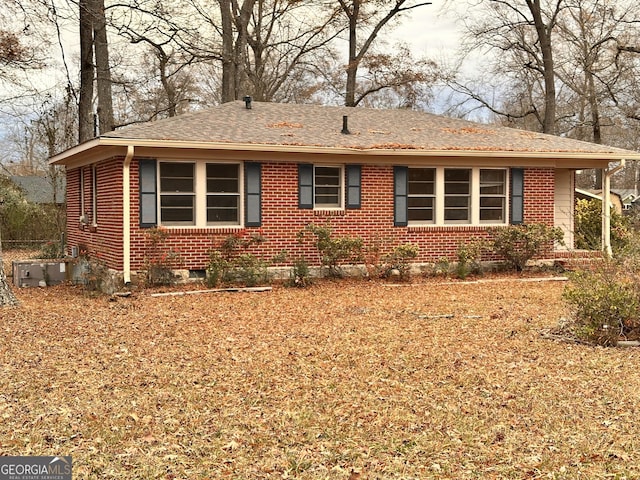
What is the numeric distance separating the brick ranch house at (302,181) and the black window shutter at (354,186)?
23mm

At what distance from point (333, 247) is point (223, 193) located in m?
2.45

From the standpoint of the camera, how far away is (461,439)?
488 cm

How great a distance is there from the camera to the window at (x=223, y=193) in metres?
13.7

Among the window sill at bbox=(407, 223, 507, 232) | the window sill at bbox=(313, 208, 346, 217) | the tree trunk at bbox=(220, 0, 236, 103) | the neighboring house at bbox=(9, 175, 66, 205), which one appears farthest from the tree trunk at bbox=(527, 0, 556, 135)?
the neighboring house at bbox=(9, 175, 66, 205)

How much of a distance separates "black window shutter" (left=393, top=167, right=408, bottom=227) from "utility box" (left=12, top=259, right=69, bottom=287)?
24.3 ft

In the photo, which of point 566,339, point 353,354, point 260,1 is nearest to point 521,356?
point 566,339

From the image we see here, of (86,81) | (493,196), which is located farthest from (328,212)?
(86,81)

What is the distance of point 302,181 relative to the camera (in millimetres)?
14039

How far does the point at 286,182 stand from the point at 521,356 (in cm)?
759

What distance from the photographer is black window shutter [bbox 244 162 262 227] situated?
13633 mm

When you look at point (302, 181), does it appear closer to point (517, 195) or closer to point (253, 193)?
point (253, 193)

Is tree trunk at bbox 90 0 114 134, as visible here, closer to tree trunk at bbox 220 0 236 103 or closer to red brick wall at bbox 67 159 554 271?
tree trunk at bbox 220 0 236 103

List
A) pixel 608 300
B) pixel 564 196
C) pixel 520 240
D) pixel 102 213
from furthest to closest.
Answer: pixel 564 196 → pixel 520 240 → pixel 102 213 → pixel 608 300

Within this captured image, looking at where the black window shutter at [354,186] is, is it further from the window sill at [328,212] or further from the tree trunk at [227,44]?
the tree trunk at [227,44]
